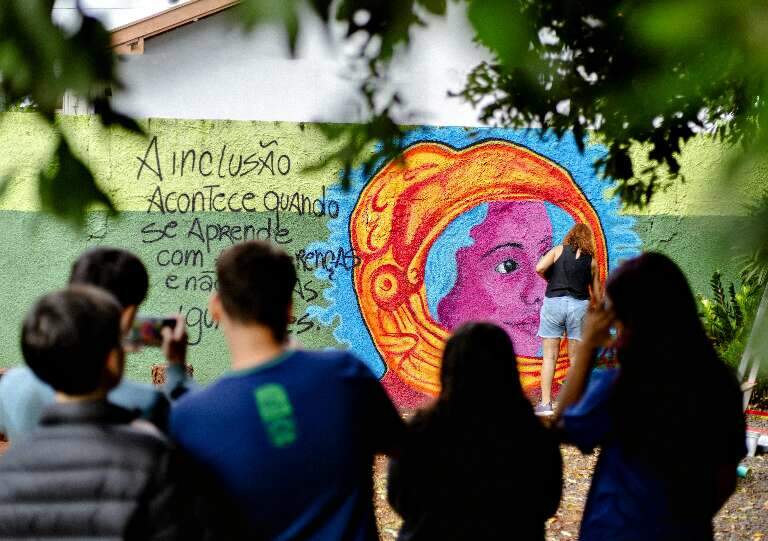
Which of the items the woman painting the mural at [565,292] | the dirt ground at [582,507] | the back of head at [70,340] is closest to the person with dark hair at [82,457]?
the back of head at [70,340]

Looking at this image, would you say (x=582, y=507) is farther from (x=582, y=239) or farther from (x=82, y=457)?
(x=82, y=457)

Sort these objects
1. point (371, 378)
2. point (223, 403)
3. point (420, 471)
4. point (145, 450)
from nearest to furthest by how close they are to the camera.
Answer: point (145, 450) → point (223, 403) → point (371, 378) → point (420, 471)

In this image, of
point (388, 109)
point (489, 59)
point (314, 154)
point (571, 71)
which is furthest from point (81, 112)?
point (314, 154)

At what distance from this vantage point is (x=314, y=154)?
22.9 ft

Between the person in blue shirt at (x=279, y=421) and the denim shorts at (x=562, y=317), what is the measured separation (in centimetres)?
470

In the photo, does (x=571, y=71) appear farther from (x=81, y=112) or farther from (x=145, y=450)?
(x=145, y=450)

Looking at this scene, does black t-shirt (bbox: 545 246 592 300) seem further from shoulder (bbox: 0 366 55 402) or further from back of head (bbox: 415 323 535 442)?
shoulder (bbox: 0 366 55 402)

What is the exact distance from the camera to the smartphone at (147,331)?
2.05 meters

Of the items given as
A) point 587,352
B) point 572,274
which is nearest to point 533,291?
point 572,274

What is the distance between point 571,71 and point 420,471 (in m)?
1.04

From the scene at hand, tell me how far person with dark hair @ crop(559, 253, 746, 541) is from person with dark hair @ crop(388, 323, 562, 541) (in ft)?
0.49

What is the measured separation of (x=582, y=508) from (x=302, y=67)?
14.0 feet

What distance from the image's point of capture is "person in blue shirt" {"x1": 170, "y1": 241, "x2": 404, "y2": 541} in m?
1.77

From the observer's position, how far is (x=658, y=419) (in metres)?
2.01
